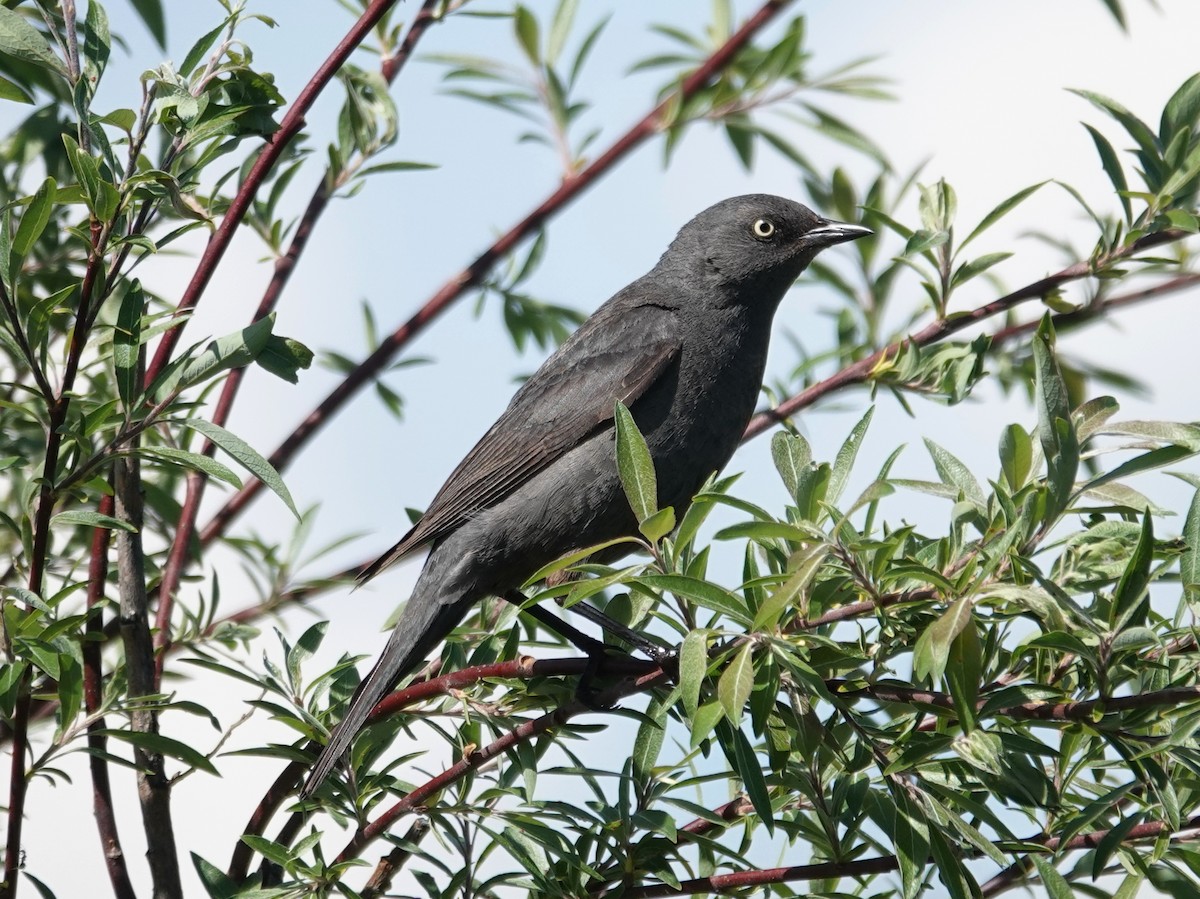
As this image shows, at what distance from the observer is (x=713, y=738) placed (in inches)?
126

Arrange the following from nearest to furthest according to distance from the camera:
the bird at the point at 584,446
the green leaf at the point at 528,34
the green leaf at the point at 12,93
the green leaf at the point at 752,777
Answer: the green leaf at the point at 752,777 < the green leaf at the point at 12,93 < the bird at the point at 584,446 < the green leaf at the point at 528,34

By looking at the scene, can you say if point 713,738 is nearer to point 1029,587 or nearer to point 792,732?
point 792,732

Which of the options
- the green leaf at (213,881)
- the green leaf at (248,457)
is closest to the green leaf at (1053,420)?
the green leaf at (248,457)

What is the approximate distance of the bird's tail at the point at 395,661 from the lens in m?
3.27

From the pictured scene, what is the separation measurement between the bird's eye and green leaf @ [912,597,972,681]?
13.0 feet

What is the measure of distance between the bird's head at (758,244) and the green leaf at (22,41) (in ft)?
11.1

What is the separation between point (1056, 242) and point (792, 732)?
2371 mm

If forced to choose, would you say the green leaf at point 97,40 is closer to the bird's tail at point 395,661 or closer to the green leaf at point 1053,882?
the bird's tail at point 395,661

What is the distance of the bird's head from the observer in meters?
5.93

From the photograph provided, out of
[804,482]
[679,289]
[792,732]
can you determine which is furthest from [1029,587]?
[679,289]

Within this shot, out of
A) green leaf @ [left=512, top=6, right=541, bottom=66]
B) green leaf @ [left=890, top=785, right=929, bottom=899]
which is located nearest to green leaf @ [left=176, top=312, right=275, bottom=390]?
green leaf @ [left=890, top=785, right=929, bottom=899]

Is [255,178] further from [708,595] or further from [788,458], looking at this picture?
[708,595]

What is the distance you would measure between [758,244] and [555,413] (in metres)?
1.52

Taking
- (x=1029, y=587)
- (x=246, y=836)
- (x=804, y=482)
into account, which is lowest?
(x=1029, y=587)
